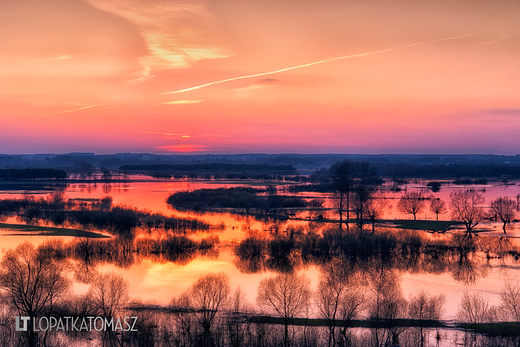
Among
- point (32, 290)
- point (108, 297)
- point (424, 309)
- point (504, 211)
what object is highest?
point (504, 211)

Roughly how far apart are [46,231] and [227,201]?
2277 centimetres

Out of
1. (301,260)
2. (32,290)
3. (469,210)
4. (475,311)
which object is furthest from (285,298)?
(469,210)

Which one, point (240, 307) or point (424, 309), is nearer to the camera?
point (424, 309)

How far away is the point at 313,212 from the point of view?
48375 mm

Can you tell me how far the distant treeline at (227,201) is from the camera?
5288cm

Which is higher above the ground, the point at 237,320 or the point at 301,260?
the point at 301,260

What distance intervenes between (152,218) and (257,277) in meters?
19.7

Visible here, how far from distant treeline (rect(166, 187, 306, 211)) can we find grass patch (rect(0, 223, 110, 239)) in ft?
55.1

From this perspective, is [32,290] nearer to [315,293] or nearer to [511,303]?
[315,293]

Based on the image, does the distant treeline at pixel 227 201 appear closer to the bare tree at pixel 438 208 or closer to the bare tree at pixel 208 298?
the bare tree at pixel 438 208

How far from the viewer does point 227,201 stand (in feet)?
182

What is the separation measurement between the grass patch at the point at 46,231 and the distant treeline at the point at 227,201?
55.1ft

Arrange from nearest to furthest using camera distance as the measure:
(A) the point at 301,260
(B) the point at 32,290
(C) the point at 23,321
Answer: (C) the point at 23,321, (B) the point at 32,290, (A) the point at 301,260

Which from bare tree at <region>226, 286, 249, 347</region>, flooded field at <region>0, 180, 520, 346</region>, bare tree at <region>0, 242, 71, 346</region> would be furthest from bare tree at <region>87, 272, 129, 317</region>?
bare tree at <region>226, 286, 249, 347</region>
